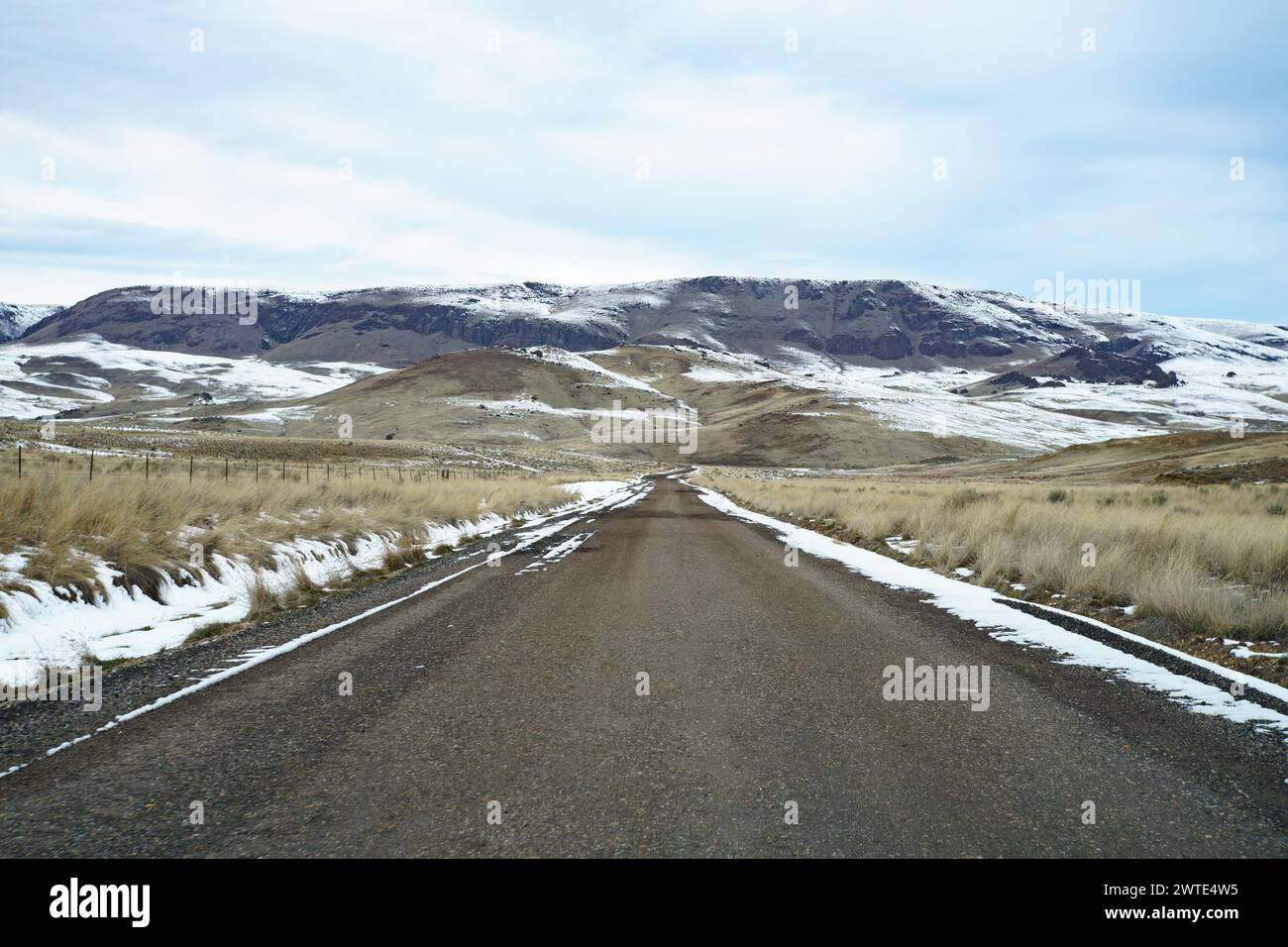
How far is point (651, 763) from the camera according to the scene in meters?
4.17

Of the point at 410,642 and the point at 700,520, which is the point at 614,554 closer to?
the point at 410,642

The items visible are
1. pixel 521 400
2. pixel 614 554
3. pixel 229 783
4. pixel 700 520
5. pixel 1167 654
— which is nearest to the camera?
pixel 229 783

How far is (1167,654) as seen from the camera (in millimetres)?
6426

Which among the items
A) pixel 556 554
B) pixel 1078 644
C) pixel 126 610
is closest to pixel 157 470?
pixel 556 554

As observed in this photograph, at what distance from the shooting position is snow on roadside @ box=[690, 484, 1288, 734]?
16.6 feet

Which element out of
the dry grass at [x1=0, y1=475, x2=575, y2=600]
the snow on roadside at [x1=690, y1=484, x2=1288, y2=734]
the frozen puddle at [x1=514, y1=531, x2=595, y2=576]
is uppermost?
the dry grass at [x1=0, y1=475, x2=575, y2=600]

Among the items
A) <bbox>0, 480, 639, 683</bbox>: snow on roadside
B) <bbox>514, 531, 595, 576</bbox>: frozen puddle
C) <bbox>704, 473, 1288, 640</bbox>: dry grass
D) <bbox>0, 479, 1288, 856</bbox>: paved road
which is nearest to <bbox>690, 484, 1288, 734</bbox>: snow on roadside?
<bbox>0, 479, 1288, 856</bbox>: paved road

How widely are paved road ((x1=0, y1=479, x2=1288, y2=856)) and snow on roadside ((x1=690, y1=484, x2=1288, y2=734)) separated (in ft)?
0.92

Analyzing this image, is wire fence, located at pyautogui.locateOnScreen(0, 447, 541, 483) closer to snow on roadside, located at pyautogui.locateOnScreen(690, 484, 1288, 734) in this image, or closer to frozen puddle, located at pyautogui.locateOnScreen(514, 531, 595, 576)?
frozen puddle, located at pyautogui.locateOnScreen(514, 531, 595, 576)

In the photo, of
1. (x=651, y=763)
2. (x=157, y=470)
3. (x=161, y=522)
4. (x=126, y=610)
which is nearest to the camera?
(x=651, y=763)

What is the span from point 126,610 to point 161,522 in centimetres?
344

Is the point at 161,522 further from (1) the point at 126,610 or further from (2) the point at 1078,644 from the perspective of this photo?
(2) the point at 1078,644
